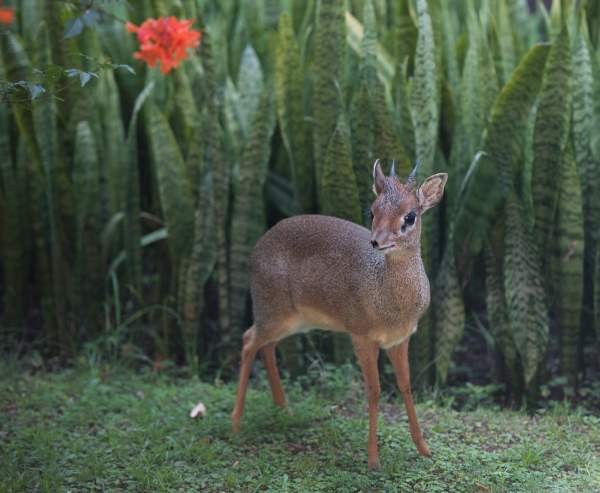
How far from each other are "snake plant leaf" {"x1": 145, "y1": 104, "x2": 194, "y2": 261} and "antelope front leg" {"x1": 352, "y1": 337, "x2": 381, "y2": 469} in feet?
4.54

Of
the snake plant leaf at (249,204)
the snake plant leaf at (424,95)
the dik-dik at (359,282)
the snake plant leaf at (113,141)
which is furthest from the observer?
the snake plant leaf at (113,141)

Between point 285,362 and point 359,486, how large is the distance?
118cm

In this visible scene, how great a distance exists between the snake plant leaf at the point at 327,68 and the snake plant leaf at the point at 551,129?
890mm

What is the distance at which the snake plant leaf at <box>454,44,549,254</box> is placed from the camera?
12.3ft

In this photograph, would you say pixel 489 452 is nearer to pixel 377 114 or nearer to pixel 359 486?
pixel 359 486

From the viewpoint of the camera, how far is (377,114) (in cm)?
373

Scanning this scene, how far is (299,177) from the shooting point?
420 centimetres

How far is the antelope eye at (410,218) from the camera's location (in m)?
2.84

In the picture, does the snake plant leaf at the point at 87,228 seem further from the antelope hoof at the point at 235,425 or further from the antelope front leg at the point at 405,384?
the antelope front leg at the point at 405,384

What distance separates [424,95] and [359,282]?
1.07 meters

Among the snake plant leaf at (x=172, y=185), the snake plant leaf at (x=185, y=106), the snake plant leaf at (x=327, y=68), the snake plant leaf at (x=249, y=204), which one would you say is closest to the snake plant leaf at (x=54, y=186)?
the snake plant leaf at (x=172, y=185)

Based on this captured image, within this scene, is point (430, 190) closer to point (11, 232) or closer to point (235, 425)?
point (235, 425)

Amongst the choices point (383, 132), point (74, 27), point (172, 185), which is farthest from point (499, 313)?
point (74, 27)

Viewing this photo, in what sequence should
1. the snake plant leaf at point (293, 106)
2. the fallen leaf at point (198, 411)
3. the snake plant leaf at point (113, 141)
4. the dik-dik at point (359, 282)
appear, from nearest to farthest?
the dik-dik at point (359, 282)
the fallen leaf at point (198, 411)
the snake plant leaf at point (293, 106)
the snake plant leaf at point (113, 141)
